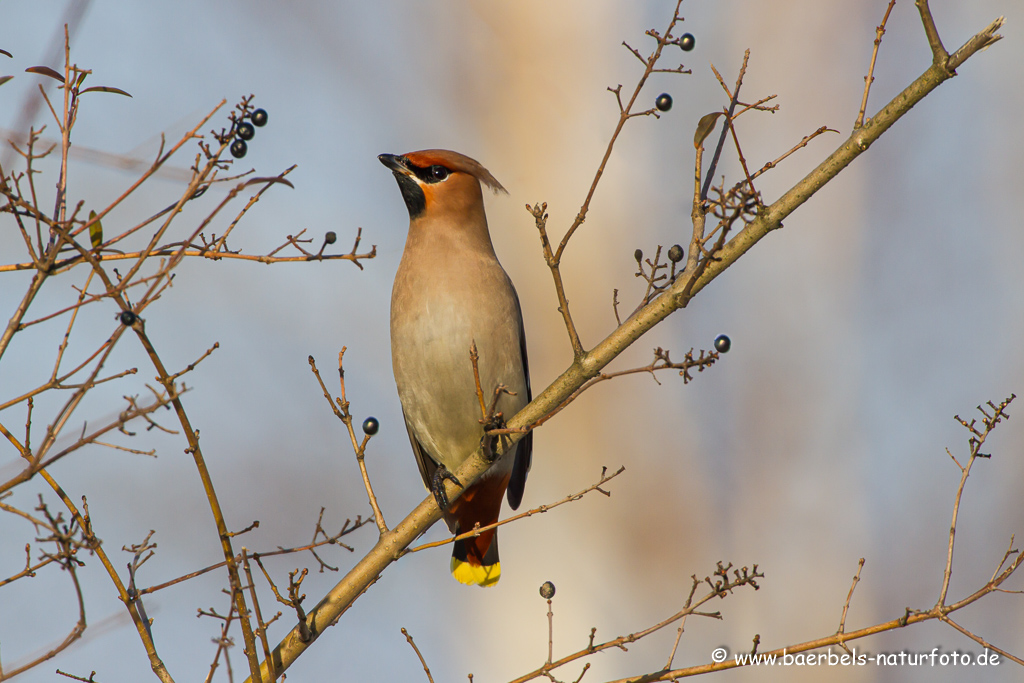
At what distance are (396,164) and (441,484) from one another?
1.44 meters

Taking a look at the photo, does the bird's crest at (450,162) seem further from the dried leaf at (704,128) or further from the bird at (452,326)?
the dried leaf at (704,128)

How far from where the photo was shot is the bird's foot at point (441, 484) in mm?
3043

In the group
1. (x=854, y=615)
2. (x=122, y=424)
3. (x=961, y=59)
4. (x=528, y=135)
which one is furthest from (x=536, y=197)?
(x=122, y=424)

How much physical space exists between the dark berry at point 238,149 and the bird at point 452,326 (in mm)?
1241

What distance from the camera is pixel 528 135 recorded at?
7711mm

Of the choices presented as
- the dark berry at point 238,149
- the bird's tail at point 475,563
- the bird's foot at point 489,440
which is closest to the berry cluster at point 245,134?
the dark berry at point 238,149

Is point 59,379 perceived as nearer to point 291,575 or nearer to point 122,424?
point 122,424

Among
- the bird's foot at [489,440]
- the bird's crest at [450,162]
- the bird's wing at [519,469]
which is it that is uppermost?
the bird's crest at [450,162]

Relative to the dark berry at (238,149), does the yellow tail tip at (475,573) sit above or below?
below

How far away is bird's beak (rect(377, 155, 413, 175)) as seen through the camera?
425 cm

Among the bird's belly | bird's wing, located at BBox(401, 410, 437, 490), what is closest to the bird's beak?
the bird's belly

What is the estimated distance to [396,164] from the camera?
14.0 ft

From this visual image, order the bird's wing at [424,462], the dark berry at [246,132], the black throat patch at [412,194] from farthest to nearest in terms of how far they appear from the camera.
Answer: the bird's wing at [424,462] < the black throat patch at [412,194] < the dark berry at [246,132]

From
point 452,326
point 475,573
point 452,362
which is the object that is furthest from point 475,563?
point 452,326
